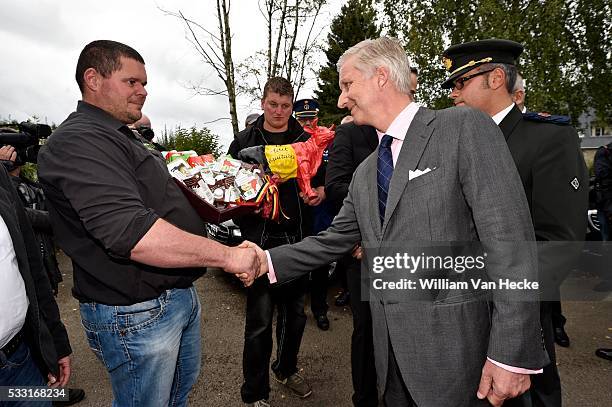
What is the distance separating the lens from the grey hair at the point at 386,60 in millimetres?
1823

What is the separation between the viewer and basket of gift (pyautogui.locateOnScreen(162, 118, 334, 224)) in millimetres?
2162

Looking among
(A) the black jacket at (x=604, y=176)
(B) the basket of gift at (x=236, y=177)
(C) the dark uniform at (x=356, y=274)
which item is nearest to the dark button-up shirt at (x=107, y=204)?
(B) the basket of gift at (x=236, y=177)

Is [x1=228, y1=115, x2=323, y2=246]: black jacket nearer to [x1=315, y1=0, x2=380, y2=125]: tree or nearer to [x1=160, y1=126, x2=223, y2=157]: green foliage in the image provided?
[x1=160, y1=126, x2=223, y2=157]: green foliage

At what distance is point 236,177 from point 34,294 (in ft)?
4.05

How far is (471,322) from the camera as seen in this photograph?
1.59 meters

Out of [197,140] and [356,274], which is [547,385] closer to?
[356,274]

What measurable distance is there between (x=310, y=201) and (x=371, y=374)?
4.84 feet

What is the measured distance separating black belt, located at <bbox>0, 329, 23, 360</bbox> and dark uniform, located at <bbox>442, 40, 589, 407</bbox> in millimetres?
2388

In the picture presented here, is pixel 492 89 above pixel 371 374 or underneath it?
above

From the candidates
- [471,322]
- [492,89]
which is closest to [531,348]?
[471,322]

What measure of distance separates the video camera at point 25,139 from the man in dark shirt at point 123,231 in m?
1.71

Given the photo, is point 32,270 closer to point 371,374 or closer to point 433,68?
point 371,374

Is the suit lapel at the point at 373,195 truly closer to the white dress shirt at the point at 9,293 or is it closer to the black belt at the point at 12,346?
the white dress shirt at the point at 9,293

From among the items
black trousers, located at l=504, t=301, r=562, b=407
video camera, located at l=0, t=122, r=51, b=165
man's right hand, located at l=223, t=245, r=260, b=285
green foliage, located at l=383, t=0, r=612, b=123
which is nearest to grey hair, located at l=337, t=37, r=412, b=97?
man's right hand, located at l=223, t=245, r=260, b=285
